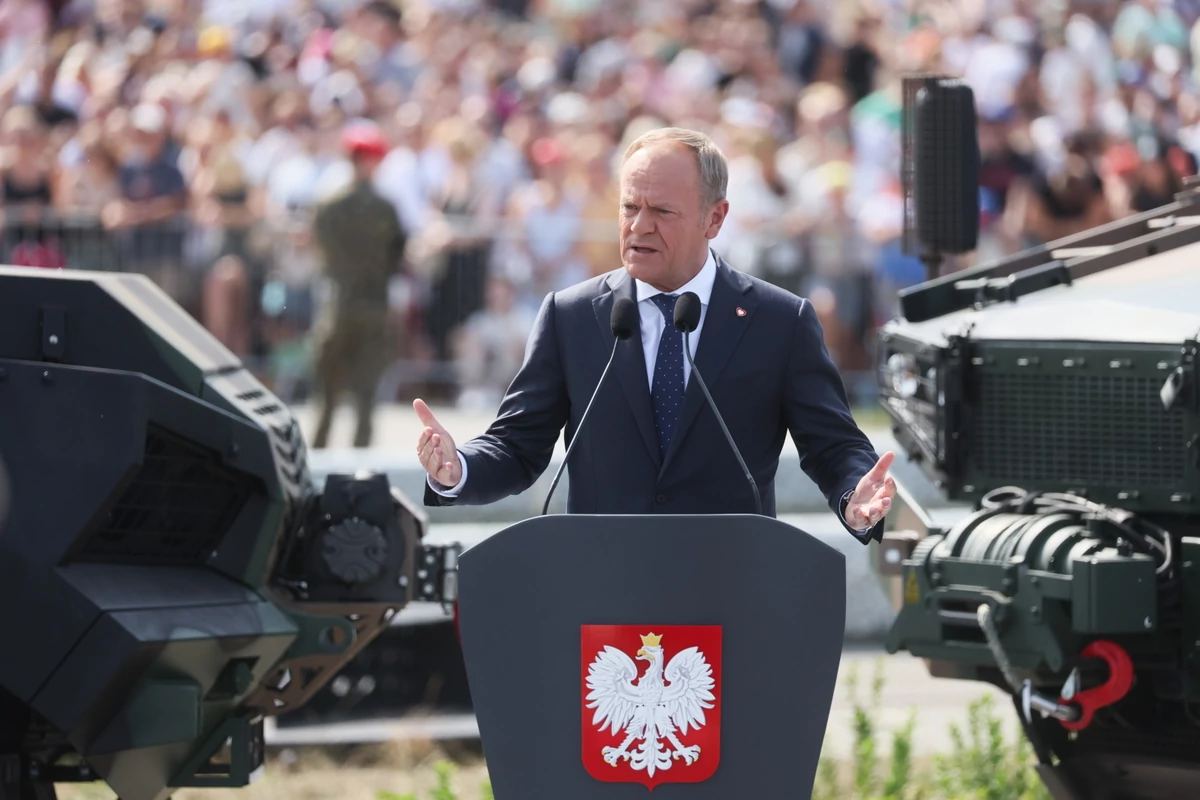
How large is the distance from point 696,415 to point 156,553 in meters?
1.62

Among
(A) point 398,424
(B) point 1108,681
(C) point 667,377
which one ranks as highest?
(C) point 667,377

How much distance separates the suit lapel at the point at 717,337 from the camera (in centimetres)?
429

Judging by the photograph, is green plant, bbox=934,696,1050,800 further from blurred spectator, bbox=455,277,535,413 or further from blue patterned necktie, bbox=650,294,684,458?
blurred spectator, bbox=455,277,535,413

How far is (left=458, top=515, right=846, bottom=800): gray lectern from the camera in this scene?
11.8 feet

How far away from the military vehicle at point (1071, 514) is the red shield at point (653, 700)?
2.14 meters

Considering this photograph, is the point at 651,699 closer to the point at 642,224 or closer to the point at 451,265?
the point at 642,224

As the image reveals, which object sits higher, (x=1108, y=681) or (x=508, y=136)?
(x=508, y=136)

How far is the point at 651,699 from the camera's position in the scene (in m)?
3.58

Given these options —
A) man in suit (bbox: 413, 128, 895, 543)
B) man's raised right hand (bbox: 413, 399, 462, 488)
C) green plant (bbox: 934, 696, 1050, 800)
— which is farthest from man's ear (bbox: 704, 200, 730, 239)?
green plant (bbox: 934, 696, 1050, 800)

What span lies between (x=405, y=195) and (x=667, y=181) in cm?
1053

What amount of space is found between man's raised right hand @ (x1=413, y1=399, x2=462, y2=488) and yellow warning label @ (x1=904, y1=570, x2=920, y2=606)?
2.18 meters

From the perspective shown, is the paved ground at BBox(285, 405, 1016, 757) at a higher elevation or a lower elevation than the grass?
lower

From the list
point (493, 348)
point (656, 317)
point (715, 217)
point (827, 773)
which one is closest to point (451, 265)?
point (493, 348)

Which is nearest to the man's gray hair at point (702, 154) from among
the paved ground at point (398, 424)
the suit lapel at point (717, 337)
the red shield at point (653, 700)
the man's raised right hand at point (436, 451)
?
the suit lapel at point (717, 337)
